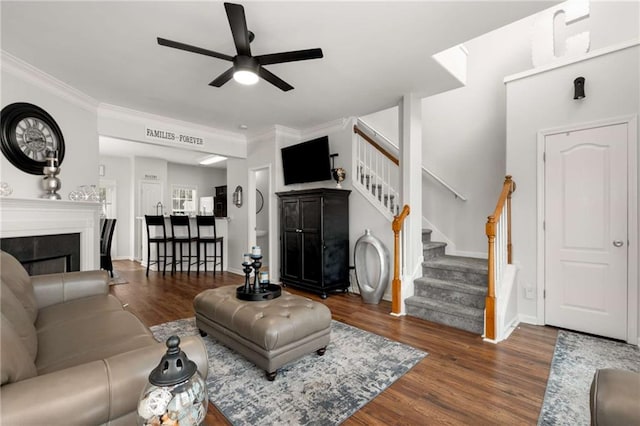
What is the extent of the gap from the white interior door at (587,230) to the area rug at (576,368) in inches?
9.2

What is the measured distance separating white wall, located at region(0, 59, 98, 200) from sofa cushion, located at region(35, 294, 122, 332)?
177 cm

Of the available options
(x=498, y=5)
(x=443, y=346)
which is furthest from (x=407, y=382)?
(x=498, y=5)

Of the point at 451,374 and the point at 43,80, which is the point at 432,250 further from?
the point at 43,80

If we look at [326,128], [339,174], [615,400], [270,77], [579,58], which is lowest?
[615,400]

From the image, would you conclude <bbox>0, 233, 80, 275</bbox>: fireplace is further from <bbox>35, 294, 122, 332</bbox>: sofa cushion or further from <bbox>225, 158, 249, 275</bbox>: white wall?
<bbox>225, 158, 249, 275</bbox>: white wall

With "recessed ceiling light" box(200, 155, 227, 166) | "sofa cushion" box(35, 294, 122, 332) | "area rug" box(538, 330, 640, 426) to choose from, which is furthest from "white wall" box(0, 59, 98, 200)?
"area rug" box(538, 330, 640, 426)

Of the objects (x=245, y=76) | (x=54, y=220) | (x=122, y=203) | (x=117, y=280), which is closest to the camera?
(x=245, y=76)

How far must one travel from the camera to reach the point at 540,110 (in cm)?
330

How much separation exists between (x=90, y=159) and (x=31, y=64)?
1.23 m

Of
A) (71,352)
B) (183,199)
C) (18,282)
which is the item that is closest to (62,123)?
(18,282)

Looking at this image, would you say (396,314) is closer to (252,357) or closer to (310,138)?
(252,357)

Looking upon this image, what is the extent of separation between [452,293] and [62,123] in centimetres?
519

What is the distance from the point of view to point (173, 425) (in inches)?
32.8

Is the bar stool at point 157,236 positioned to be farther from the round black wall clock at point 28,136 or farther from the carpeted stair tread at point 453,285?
the carpeted stair tread at point 453,285
